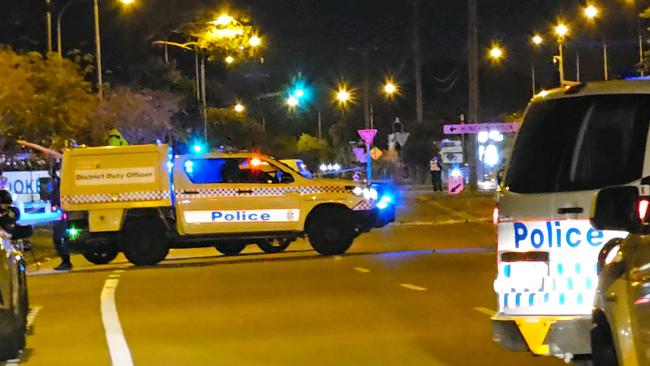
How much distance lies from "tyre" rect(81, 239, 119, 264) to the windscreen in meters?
13.7

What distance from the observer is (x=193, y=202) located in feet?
64.3

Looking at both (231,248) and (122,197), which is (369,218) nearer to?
(231,248)

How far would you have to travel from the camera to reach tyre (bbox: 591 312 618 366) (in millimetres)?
5770

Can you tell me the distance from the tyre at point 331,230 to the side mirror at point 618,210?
1421cm

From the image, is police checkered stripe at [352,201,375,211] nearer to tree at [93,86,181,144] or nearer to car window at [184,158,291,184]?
car window at [184,158,291,184]

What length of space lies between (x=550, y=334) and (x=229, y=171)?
13.4 m

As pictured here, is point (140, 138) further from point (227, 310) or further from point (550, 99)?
point (550, 99)

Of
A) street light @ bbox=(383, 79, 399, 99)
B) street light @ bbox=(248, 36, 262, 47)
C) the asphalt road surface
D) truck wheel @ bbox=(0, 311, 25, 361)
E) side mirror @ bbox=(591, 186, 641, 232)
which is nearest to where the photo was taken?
side mirror @ bbox=(591, 186, 641, 232)

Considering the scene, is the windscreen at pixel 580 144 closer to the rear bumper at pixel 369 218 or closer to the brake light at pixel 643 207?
the brake light at pixel 643 207

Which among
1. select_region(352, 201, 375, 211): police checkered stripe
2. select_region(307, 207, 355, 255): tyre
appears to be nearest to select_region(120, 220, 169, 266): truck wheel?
select_region(307, 207, 355, 255): tyre

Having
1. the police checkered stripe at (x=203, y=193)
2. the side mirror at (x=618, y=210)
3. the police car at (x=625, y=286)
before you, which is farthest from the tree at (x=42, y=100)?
the side mirror at (x=618, y=210)

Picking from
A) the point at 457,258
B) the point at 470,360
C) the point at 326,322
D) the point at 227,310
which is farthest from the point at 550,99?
the point at 457,258

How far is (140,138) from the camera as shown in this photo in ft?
137

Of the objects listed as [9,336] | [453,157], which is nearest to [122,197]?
[9,336]
